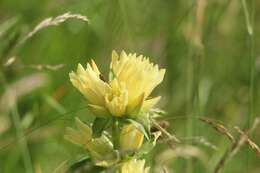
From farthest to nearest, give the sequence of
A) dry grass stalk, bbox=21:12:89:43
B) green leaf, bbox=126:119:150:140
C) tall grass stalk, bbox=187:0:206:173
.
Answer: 1. tall grass stalk, bbox=187:0:206:173
2. dry grass stalk, bbox=21:12:89:43
3. green leaf, bbox=126:119:150:140

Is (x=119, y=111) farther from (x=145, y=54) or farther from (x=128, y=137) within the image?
(x=145, y=54)

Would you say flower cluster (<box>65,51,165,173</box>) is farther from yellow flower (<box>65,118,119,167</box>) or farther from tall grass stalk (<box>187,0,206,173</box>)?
tall grass stalk (<box>187,0,206,173</box>)

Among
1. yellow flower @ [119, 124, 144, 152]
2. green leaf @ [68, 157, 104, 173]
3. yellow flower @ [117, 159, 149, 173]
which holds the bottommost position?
yellow flower @ [117, 159, 149, 173]

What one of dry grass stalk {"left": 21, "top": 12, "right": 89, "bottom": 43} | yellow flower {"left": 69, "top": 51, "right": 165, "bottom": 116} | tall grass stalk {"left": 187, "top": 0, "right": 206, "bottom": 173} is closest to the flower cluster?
yellow flower {"left": 69, "top": 51, "right": 165, "bottom": 116}

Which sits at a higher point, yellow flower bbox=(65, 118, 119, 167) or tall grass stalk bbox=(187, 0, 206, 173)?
yellow flower bbox=(65, 118, 119, 167)

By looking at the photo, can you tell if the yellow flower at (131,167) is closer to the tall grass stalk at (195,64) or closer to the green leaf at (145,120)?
the green leaf at (145,120)

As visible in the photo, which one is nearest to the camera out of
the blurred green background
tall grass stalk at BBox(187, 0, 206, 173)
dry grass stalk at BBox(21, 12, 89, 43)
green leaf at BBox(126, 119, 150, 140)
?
green leaf at BBox(126, 119, 150, 140)

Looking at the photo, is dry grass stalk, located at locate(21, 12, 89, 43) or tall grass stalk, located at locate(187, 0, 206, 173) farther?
tall grass stalk, located at locate(187, 0, 206, 173)

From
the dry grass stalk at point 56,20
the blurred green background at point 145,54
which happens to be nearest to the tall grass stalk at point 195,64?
the blurred green background at point 145,54
